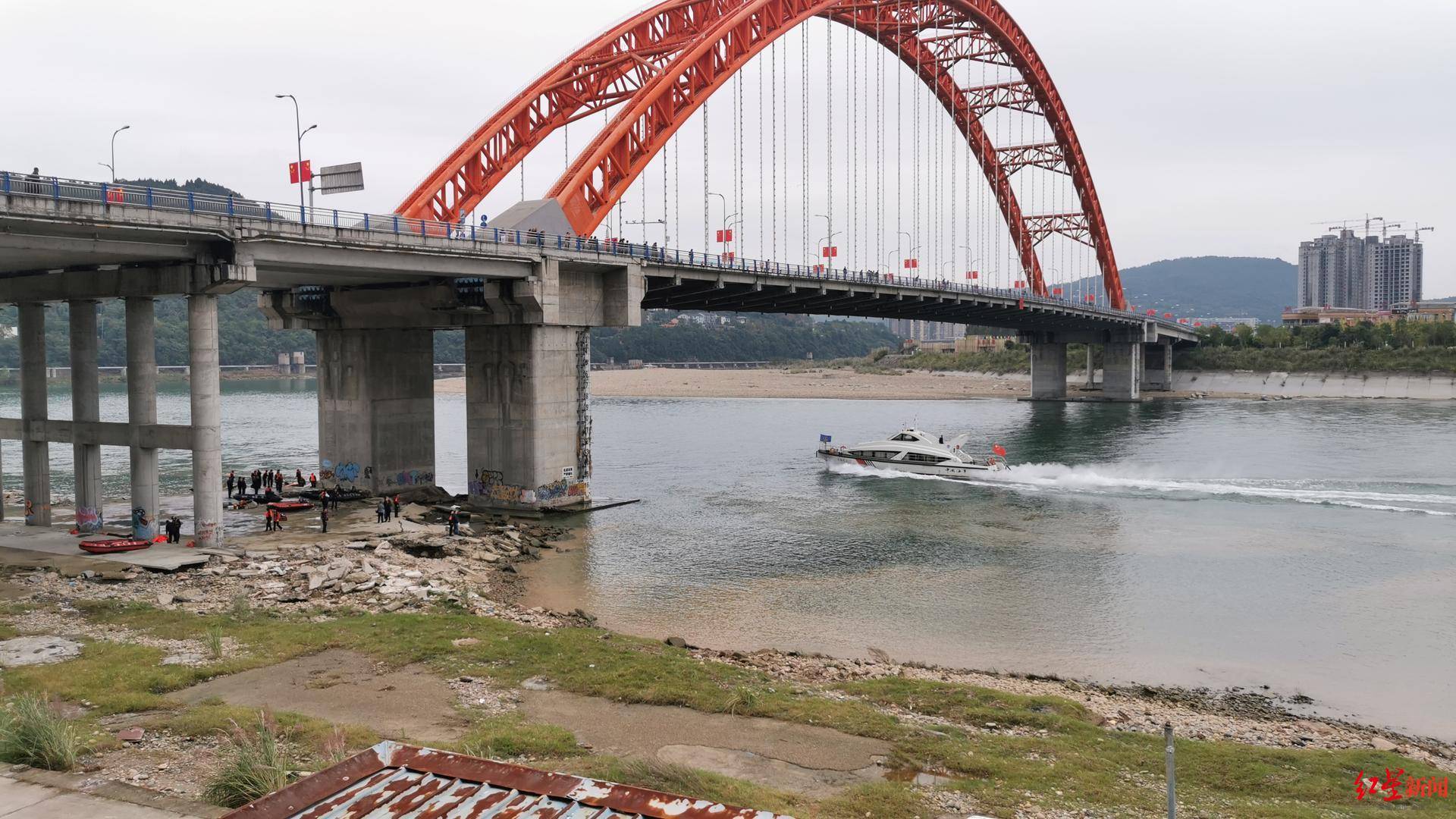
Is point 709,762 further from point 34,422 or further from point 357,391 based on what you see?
point 357,391

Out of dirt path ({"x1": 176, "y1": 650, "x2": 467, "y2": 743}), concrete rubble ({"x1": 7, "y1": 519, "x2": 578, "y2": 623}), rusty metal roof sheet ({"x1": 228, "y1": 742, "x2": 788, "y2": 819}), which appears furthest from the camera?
concrete rubble ({"x1": 7, "y1": 519, "x2": 578, "y2": 623})

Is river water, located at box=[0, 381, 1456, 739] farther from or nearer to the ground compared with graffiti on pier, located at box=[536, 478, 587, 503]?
nearer to the ground

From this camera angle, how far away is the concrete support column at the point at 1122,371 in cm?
12938

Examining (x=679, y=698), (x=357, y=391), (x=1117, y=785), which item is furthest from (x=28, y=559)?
(x=1117, y=785)

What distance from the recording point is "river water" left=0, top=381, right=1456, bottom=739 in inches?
1054

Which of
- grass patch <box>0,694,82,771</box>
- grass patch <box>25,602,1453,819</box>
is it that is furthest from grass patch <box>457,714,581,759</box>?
grass patch <box>0,694,82,771</box>

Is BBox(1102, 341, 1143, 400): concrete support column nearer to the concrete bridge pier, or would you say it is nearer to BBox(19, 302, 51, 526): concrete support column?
the concrete bridge pier

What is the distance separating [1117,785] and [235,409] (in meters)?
127

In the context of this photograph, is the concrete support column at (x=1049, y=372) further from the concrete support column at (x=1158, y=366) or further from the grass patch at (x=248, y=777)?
the grass patch at (x=248, y=777)

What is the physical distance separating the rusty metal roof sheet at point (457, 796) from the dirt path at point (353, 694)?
7740 mm

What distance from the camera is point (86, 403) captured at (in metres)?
39.1

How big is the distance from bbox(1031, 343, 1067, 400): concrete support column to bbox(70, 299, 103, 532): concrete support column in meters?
113

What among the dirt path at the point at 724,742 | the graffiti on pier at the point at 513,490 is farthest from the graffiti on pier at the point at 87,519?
the dirt path at the point at 724,742
